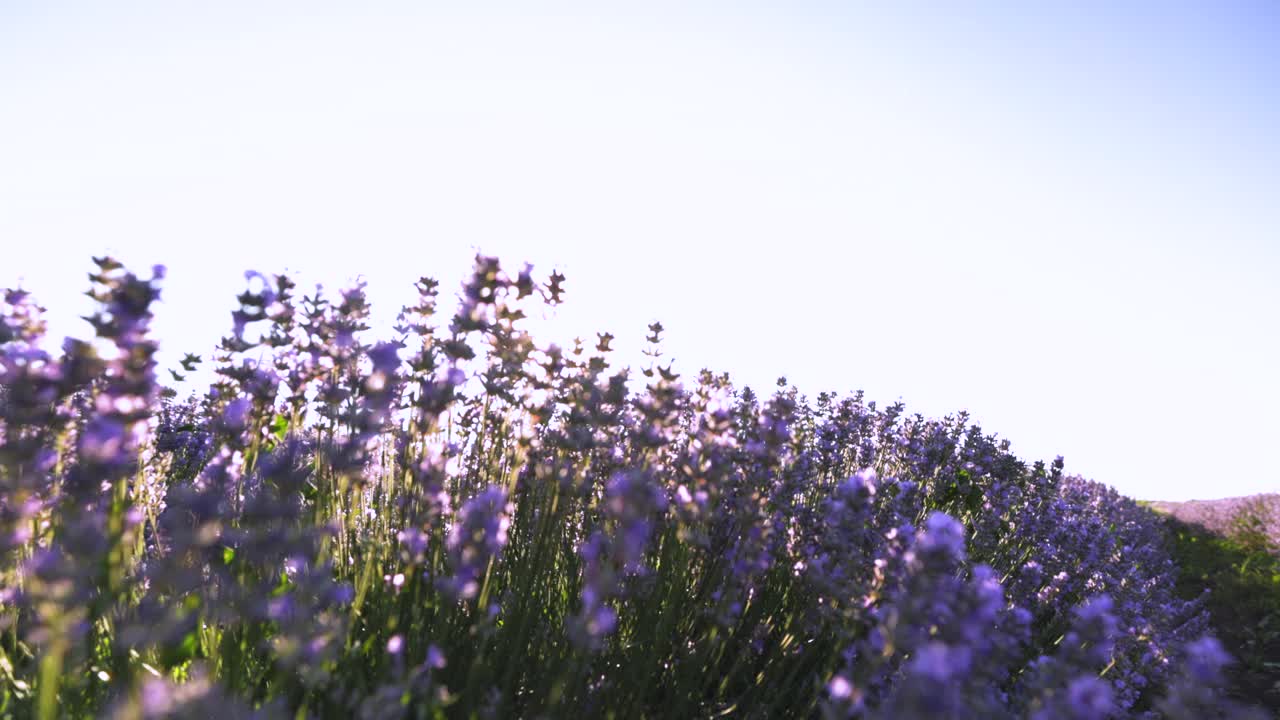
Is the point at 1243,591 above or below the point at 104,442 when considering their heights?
above

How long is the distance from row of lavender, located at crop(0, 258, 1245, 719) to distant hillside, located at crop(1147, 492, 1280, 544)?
12.1 m

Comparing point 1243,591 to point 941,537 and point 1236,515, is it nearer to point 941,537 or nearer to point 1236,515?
point 1236,515

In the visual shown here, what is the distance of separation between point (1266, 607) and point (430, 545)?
29.0ft

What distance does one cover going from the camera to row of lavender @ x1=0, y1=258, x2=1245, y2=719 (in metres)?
1.52

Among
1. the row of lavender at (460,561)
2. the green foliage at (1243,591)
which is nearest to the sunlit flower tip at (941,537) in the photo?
the row of lavender at (460,561)

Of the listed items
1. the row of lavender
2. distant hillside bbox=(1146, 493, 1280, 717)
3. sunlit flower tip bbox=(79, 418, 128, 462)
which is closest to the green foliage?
distant hillside bbox=(1146, 493, 1280, 717)

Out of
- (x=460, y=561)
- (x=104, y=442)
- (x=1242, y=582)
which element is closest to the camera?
(x=104, y=442)

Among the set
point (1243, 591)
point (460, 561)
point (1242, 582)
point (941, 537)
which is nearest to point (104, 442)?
point (460, 561)

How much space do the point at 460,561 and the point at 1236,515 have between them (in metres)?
19.2

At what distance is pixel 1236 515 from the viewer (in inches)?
653

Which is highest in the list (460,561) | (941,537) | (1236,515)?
(1236,515)

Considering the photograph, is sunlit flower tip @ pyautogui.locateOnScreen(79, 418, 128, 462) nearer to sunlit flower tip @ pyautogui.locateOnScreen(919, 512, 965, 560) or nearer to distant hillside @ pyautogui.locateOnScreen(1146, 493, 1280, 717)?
sunlit flower tip @ pyautogui.locateOnScreen(919, 512, 965, 560)

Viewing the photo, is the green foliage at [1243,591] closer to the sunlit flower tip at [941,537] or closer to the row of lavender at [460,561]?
the row of lavender at [460,561]

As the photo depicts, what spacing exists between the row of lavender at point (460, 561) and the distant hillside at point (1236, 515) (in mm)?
12148
